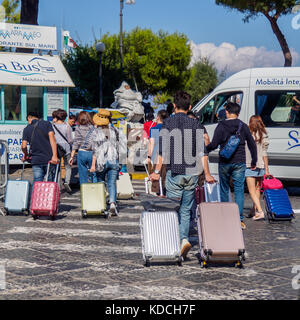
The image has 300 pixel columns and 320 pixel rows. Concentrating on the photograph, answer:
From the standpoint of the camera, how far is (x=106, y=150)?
9.23 m

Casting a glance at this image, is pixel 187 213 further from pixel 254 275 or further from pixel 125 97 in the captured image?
pixel 125 97

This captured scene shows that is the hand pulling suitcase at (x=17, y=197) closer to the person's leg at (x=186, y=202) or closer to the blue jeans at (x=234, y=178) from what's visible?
the blue jeans at (x=234, y=178)

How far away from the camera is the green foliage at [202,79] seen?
205 ft

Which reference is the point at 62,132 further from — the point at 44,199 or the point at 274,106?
the point at 274,106

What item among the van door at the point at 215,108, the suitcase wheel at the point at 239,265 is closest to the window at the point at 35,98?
the van door at the point at 215,108

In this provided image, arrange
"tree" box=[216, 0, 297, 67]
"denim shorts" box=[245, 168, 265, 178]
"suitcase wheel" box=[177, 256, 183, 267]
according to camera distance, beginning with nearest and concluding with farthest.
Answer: "suitcase wheel" box=[177, 256, 183, 267] → "denim shorts" box=[245, 168, 265, 178] → "tree" box=[216, 0, 297, 67]

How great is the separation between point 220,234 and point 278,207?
342 cm

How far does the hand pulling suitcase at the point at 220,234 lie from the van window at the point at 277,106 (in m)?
7.08

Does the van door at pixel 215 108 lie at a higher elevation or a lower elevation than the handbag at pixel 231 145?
higher

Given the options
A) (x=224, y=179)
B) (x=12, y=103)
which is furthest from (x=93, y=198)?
(x=12, y=103)

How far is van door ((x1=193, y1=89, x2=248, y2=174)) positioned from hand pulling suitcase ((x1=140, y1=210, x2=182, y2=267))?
6904mm

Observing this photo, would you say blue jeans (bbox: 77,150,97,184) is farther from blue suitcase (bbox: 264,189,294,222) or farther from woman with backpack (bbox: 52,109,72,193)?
blue suitcase (bbox: 264,189,294,222)

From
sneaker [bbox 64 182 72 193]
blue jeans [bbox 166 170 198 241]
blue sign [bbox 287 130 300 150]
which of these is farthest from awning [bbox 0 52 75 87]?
blue jeans [bbox 166 170 198 241]

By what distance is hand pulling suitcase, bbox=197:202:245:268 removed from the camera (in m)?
5.76
